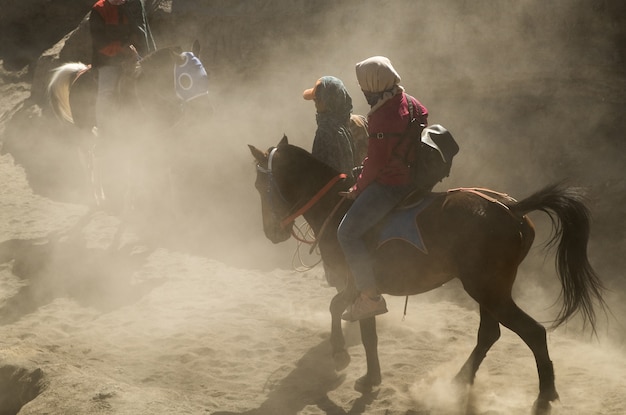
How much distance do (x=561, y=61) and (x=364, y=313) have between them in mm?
6300

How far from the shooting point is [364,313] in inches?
254

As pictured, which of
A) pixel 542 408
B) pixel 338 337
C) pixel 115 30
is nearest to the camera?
pixel 542 408

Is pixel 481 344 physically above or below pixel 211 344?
above

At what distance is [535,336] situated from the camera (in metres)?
5.86

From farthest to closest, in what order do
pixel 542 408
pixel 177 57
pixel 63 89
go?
pixel 63 89, pixel 177 57, pixel 542 408

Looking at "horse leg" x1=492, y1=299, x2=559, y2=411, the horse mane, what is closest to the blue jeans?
the horse mane

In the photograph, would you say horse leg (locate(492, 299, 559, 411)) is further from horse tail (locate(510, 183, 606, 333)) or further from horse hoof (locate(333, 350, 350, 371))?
horse hoof (locate(333, 350, 350, 371))


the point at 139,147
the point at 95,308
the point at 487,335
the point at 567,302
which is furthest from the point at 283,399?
the point at 139,147

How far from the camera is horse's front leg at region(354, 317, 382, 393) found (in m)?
6.81

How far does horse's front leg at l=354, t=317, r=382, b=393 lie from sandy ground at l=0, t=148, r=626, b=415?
12cm

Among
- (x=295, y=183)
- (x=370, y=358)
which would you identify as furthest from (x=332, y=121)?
(x=370, y=358)

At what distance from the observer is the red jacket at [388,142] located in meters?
6.09

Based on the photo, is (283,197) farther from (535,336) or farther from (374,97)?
(535,336)

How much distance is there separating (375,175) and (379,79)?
83cm
